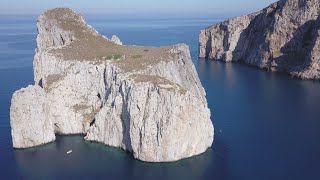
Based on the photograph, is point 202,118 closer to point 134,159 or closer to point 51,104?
point 134,159

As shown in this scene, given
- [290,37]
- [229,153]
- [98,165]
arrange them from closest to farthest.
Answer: [98,165], [229,153], [290,37]

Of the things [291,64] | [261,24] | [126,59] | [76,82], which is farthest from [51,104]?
[261,24]

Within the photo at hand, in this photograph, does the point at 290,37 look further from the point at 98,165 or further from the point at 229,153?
the point at 98,165

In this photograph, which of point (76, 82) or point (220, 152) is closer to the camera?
point (220, 152)

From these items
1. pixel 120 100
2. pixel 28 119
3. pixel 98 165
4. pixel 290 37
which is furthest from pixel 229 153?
pixel 290 37

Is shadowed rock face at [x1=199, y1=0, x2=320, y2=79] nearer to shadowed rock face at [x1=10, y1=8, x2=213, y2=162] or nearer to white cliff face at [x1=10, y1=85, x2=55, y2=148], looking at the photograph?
shadowed rock face at [x1=10, y1=8, x2=213, y2=162]

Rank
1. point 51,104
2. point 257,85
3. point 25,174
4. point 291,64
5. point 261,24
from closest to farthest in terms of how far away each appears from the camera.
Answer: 1. point 25,174
2. point 51,104
3. point 257,85
4. point 291,64
5. point 261,24

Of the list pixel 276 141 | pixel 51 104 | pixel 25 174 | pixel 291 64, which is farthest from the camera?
pixel 291 64
